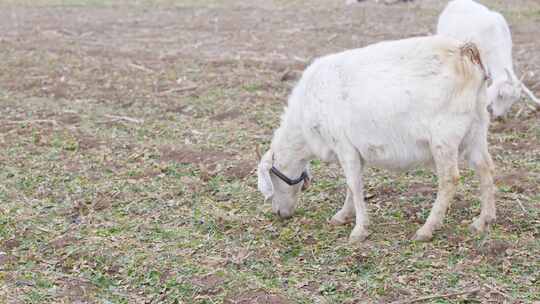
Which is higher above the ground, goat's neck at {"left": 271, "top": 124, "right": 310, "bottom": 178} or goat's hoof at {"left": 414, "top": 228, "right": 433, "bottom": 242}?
goat's neck at {"left": 271, "top": 124, "right": 310, "bottom": 178}

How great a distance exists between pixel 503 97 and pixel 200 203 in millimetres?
4185

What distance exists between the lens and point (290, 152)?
638 centimetres

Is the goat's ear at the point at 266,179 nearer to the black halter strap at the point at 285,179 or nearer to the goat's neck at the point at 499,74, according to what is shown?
the black halter strap at the point at 285,179

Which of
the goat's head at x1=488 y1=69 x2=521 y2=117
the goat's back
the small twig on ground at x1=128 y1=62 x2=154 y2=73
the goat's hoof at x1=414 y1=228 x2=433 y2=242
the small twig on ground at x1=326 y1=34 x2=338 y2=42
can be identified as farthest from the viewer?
the small twig on ground at x1=326 y1=34 x2=338 y2=42

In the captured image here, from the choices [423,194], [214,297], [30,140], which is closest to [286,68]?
[30,140]

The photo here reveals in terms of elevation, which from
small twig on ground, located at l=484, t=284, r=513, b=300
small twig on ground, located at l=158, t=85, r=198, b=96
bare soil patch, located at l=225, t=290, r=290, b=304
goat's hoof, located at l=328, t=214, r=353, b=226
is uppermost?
small twig on ground, located at l=484, t=284, r=513, b=300

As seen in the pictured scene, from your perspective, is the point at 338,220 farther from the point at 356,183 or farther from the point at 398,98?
the point at 398,98

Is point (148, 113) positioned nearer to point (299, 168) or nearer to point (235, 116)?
point (235, 116)

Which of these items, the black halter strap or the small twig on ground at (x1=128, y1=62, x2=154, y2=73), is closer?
the black halter strap

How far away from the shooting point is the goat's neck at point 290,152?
20.8 ft

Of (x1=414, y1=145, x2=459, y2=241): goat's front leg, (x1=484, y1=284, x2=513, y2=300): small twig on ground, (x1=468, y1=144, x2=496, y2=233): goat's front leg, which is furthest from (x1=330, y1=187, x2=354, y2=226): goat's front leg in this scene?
(x1=484, y1=284, x2=513, y2=300): small twig on ground

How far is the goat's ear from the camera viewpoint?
6.27 meters

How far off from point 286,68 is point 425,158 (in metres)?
6.73

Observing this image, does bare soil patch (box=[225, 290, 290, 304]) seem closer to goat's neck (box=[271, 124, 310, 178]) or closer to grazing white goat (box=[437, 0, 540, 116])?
goat's neck (box=[271, 124, 310, 178])
